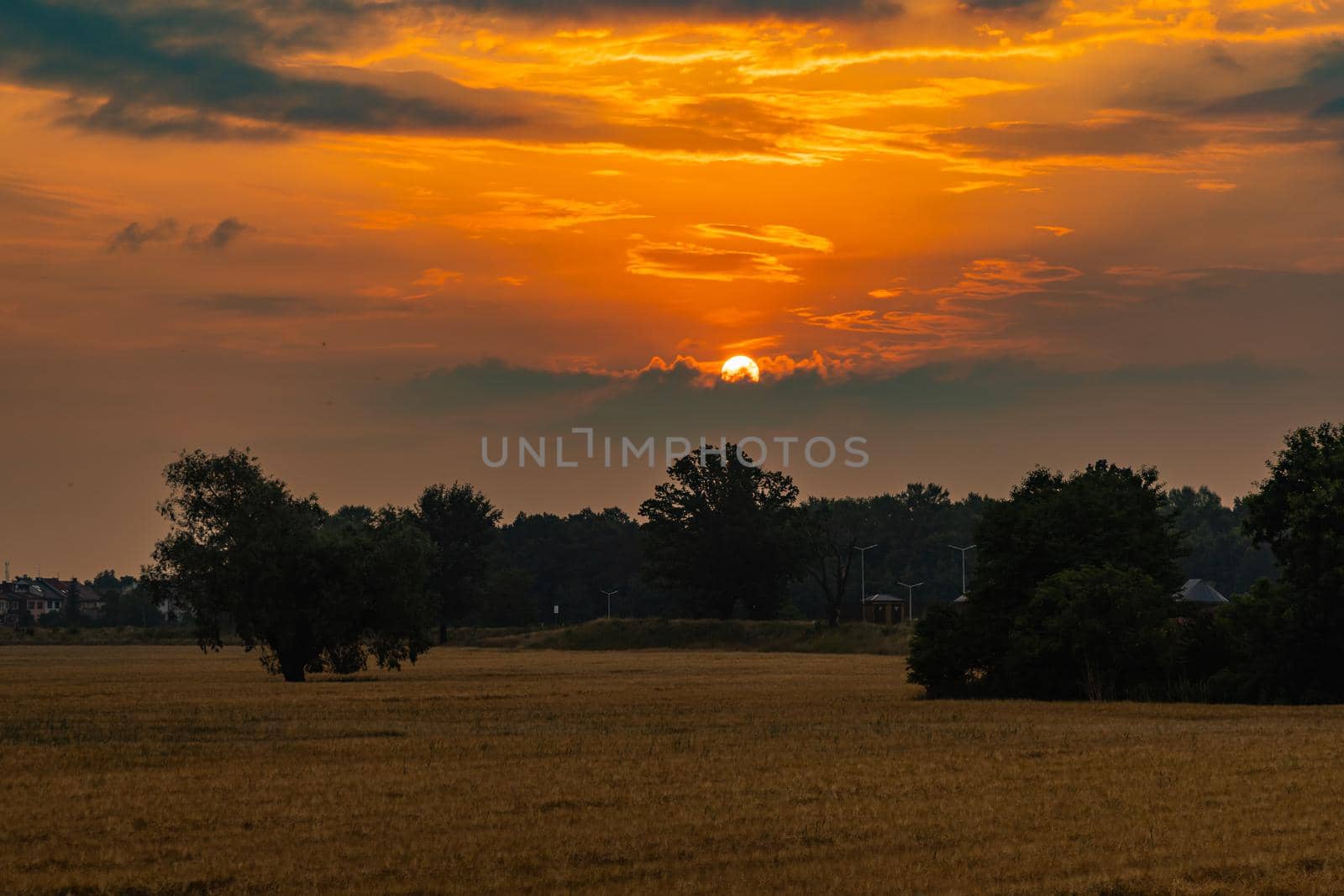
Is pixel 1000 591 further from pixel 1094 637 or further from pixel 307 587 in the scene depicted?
pixel 307 587

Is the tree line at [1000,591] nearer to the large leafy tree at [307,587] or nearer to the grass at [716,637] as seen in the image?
the large leafy tree at [307,587]

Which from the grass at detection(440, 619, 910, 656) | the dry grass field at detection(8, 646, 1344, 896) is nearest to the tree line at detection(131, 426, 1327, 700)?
the dry grass field at detection(8, 646, 1344, 896)

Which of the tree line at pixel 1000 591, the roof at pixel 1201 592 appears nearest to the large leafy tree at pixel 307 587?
the tree line at pixel 1000 591

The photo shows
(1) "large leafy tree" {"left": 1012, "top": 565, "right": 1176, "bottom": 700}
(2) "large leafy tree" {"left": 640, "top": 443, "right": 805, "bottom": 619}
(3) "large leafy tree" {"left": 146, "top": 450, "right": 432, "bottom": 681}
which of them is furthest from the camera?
(2) "large leafy tree" {"left": 640, "top": 443, "right": 805, "bottom": 619}

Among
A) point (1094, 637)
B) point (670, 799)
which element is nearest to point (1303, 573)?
point (1094, 637)

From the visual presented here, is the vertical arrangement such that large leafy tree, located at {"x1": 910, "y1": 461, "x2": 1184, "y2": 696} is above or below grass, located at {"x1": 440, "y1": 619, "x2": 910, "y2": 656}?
above

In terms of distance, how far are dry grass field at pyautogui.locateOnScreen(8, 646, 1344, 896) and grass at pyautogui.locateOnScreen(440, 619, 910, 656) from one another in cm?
8750

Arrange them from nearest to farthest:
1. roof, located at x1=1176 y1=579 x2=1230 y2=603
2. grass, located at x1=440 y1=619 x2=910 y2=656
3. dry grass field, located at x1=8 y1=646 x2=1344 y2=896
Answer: dry grass field, located at x1=8 y1=646 x2=1344 y2=896
grass, located at x1=440 y1=619 x2=910 y2=656
roof, located at x1=1176 y1=579 x2=1230 y2=603

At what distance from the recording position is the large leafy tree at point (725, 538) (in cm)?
17725

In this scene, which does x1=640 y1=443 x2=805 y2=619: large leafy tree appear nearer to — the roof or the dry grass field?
the roof

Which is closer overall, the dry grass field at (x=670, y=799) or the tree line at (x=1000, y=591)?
the dry grass field at (x=670, y=799)

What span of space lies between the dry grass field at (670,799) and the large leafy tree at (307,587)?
25884mm

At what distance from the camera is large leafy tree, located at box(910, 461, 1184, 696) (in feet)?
199

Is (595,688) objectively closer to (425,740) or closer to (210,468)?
(425,740)
